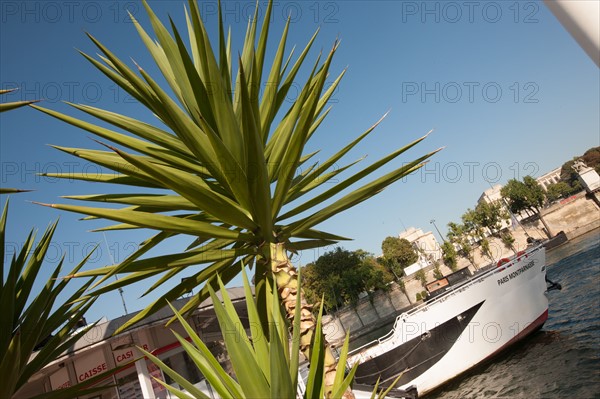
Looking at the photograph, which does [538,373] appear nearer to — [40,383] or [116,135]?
[116,135]

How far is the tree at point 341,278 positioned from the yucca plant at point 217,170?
135 ft

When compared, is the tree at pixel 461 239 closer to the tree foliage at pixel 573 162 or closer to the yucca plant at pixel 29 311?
the tree foliage at pixel 573 162

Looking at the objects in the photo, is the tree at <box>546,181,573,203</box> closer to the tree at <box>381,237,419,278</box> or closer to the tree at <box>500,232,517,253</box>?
the tree at <box>500,232,517,253</box>

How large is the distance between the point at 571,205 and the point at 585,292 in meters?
37.6

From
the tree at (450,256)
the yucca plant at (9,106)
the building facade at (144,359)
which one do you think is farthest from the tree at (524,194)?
the yucca plant at (9,106)

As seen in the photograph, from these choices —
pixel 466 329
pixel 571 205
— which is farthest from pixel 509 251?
pixel 466 329

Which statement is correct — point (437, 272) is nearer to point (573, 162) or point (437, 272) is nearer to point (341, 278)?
point (341, 278)

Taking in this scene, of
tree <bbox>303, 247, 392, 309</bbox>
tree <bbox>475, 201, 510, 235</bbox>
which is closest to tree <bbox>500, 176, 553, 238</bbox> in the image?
tree <bbox>475, 201, 510, 235</bbox>

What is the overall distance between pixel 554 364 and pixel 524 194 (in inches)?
2091

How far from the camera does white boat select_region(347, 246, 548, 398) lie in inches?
520

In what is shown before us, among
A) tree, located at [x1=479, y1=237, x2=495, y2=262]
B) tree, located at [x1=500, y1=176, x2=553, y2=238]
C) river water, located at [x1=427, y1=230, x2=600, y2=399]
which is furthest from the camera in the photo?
tree, located at [x1=500, y1=176, x2=553, y2=238]

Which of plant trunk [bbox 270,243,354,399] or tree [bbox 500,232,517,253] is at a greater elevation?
plant trunk [bbox 270,243,354,399]

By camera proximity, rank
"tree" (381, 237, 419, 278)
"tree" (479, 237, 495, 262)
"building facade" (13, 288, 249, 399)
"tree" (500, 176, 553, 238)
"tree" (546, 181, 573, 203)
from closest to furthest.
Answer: "building facade" (13, 288, 249, 399) < "tree" (479, 237, 495, 262) < "tree" (381, 237, 419, 278) < "tree" (500, 176, 553, 238) < "tree" (546, 181, 573, 203)

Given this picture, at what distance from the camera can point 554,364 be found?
11.2m
